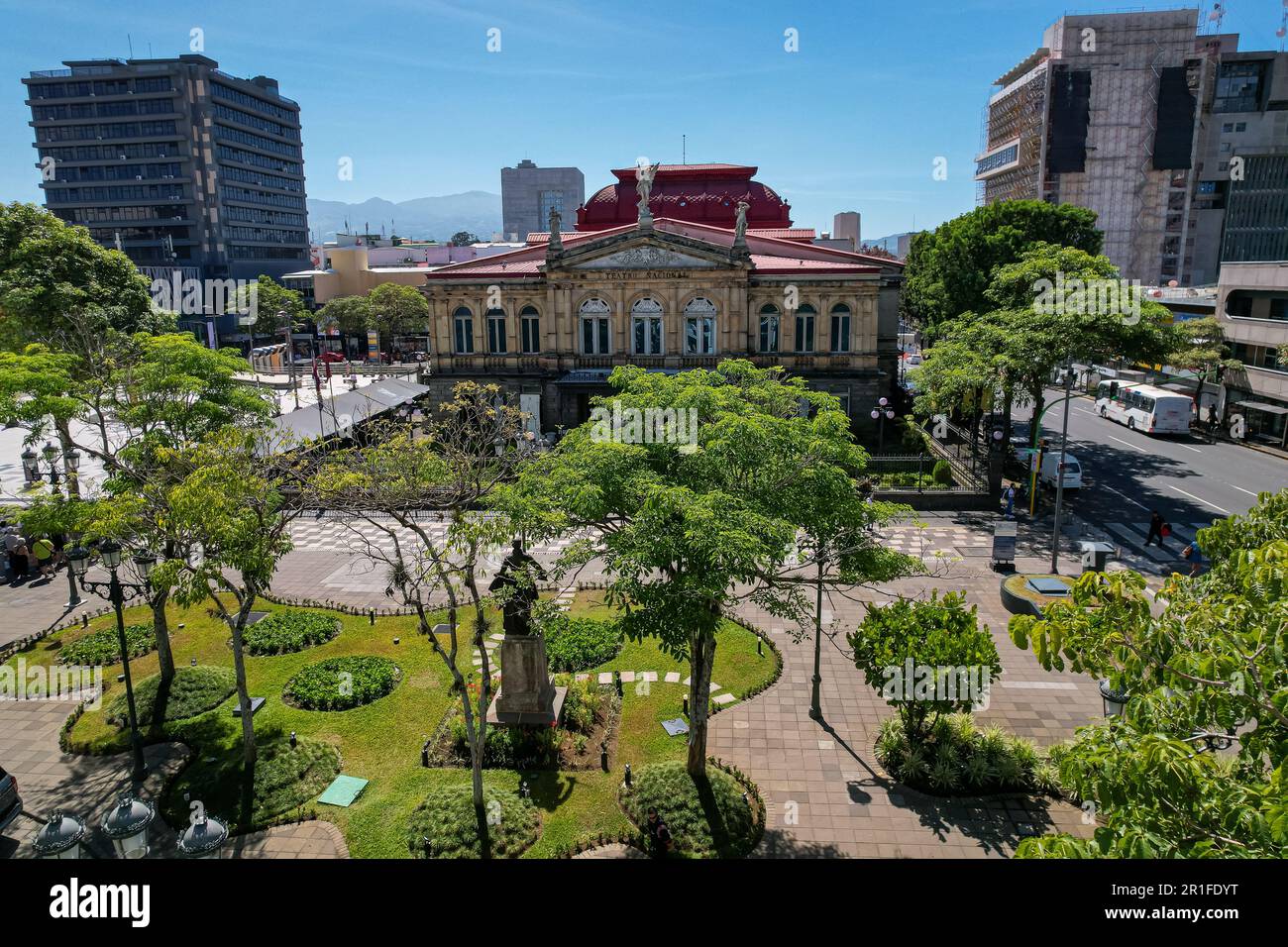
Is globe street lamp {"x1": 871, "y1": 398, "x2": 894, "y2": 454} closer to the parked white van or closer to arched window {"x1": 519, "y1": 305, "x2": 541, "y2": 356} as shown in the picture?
the parked white van

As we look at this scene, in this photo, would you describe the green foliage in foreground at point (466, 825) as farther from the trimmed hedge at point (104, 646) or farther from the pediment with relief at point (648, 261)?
the pediment with relief at point (648, 261)

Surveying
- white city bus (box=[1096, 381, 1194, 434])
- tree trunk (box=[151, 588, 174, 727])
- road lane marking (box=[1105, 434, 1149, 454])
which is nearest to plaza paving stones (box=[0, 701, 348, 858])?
tree trunk (box=[151, 588, 174, 727])

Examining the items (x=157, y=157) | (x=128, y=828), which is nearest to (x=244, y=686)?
(x=128, y=828)

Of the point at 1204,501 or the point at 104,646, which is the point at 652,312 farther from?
the point at 104,646

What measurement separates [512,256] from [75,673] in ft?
122

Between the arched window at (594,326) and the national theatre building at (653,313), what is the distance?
0.20ft

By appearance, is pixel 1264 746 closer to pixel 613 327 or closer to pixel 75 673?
pixel 75 673

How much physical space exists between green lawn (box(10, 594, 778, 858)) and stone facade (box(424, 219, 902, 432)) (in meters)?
25.8

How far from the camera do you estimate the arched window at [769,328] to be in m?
50.1

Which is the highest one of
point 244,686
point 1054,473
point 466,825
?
point 1054,473

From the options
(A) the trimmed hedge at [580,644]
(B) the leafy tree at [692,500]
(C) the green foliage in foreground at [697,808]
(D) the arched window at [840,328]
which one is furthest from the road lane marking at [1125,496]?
(C) the green foliage in foreground at [697,808]

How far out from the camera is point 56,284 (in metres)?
41.5

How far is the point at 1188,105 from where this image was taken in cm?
9100

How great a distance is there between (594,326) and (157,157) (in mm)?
86335
